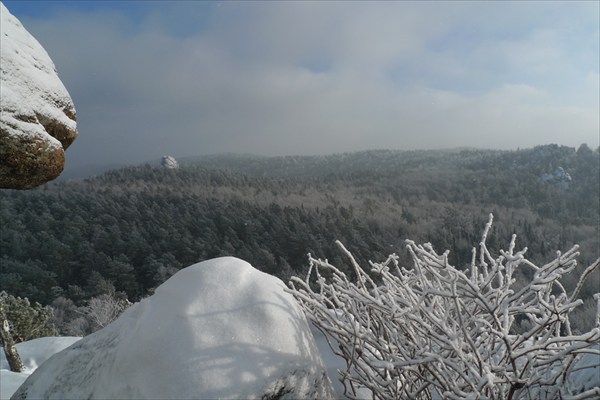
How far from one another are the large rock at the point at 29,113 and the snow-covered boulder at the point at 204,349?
87.3 inches

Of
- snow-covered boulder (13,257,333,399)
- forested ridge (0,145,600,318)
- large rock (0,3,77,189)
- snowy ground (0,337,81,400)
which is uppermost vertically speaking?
large rock (0,3,77,189)

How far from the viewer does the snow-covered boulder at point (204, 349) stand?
1.73 metres

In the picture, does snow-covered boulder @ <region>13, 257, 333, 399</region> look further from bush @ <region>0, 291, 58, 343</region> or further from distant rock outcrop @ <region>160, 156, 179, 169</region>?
distant rock outcrop @ <region>160, 156, 179, 169</region>

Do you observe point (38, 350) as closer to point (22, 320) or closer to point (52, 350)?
point (52, 350)

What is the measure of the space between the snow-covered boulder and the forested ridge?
35.2 m

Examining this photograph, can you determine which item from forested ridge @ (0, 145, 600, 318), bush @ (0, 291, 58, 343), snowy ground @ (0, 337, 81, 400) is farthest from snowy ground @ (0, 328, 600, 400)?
forested ridge @ (0, 145, 600, 318)

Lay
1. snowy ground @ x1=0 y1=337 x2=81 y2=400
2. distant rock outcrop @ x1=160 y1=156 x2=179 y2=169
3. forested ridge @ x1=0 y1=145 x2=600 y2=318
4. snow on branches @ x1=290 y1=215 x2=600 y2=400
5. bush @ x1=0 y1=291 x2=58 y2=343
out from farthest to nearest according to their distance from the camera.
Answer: distant rock outcrop @ x1=160 y1=156 x2=179 y2=169, forested ridge @ x1=0 y1=145 x2=600 y2=318, bush @ x1=0 y1=291 x2=58 y2=343, snowy ground @ x1=0 y1=337 x2=81 y2=400, snow on branches @ x1=290 y1=215 x2=600 y2=400

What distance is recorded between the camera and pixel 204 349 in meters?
1.76

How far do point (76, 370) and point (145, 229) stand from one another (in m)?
54.2

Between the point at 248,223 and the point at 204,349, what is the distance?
53.2m

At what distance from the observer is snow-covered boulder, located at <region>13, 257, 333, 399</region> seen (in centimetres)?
173

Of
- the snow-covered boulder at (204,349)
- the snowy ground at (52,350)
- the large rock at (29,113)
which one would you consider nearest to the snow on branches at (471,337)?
the snowy ground at (52,350)

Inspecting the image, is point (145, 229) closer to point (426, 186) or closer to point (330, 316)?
point (330, 316)

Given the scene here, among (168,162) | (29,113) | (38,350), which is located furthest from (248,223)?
(168,162)
